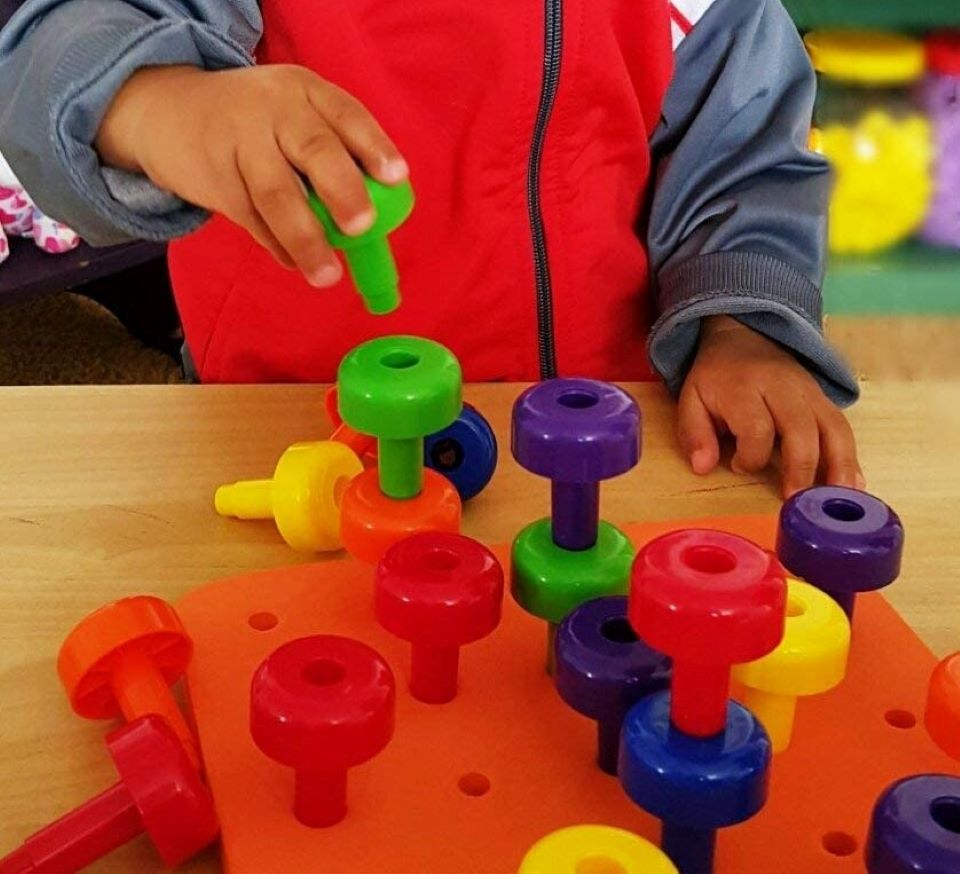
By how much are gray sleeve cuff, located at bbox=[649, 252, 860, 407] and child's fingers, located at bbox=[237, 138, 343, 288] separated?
0.84 feet

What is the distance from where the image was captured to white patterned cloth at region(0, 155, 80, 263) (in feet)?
4.16

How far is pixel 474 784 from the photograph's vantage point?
37 cm

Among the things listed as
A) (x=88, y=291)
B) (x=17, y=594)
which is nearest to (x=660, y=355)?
(x=17, y=594)

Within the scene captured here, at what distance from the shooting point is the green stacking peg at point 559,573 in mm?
398

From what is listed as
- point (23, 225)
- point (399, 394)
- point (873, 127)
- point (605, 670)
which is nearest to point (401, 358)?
point (399, 394)

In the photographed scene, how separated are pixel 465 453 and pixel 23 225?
0.93m

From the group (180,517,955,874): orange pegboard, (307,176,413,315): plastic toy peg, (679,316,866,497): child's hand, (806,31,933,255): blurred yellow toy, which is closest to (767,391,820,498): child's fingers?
(679,316,866,497): child's hand

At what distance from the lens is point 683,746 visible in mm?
314

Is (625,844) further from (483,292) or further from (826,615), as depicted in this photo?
(483,292)

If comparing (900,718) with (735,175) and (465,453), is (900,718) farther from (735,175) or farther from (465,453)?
(735,175)

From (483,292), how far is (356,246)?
0.93 ft

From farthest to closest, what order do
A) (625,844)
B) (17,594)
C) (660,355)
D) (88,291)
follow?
(88,291) < (660,355) < (17,594) < (625,844)

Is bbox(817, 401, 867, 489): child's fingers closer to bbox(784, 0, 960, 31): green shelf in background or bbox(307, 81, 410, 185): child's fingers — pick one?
bbox(307, 81, 410, 185): child's fingers

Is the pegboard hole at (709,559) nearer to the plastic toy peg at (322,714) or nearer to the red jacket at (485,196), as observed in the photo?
the plastic toy peg at (322,714)
